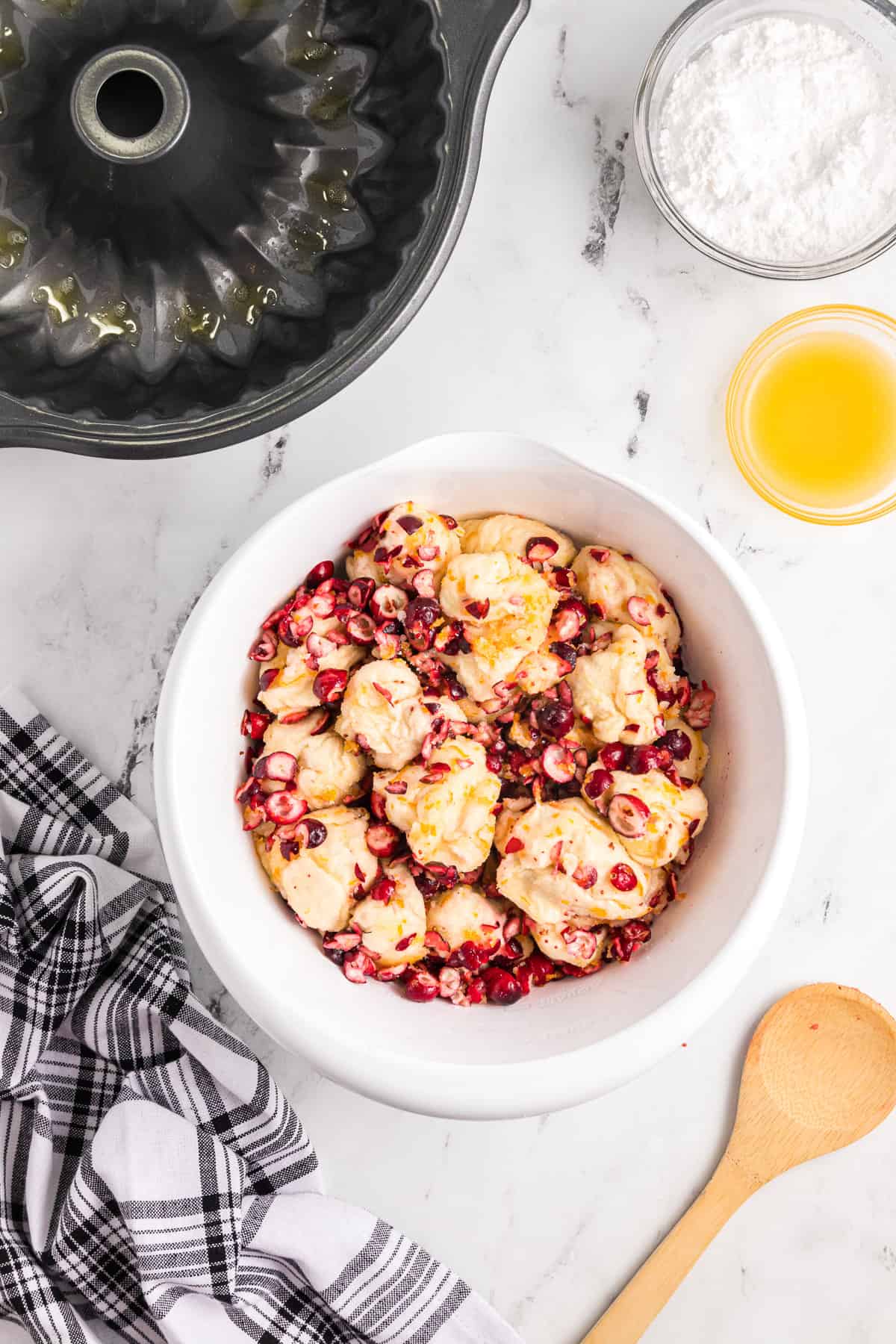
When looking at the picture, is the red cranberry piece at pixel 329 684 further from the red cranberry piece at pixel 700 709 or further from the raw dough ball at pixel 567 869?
the red cranberry piece at pixel 700 709

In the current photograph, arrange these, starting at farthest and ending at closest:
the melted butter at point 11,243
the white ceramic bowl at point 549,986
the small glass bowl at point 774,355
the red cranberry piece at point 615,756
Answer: the small glass bowl at point 774,355 < the melted butter at point 11,243 < the red cranberry piece at point 615,756 < the white ceramic bowl at point 549,986

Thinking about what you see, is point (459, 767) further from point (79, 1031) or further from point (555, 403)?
point (79, 1031)

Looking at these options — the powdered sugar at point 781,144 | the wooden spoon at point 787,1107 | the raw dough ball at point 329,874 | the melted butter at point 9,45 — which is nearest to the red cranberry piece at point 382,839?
the raw dough ball at point 329,874

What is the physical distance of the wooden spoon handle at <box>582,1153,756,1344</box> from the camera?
1388 mm

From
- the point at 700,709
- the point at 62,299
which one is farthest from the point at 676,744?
the point at 62,299

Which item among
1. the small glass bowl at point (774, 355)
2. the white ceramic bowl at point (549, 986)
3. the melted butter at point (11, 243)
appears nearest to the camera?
the white ceramic bowl at point (549, 986)

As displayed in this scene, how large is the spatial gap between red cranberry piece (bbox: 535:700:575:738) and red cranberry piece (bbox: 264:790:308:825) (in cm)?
27

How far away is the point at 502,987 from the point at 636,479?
67 centimetres

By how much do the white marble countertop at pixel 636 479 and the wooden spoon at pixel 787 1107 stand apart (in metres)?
0.03

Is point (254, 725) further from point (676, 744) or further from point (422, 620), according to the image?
point (676, 744)

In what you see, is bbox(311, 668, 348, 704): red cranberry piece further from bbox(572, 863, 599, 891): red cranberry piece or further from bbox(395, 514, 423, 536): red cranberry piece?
bbox(572, 863, 599, 891): red cranberry piece

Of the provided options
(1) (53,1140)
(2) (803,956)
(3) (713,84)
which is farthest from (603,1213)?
(3) (713,84)

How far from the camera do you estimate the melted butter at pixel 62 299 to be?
1.26 m

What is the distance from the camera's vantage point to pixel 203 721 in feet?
3.59
